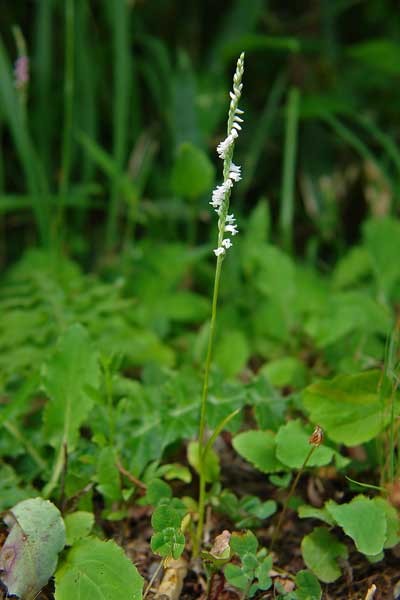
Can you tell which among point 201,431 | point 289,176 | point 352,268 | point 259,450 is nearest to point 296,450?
point 259,450

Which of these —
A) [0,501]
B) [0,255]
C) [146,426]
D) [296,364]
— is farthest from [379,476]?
[0,255]

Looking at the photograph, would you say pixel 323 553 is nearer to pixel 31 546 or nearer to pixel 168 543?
pixel 168 543

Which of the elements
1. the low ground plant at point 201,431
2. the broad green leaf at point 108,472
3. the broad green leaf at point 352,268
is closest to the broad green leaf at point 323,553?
the low ground plant at point 201,431

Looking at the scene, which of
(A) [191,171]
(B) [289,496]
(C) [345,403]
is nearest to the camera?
(B) [289,496]

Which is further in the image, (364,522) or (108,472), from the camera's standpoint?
(108,472)

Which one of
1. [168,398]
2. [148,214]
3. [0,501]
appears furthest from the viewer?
[148,214]

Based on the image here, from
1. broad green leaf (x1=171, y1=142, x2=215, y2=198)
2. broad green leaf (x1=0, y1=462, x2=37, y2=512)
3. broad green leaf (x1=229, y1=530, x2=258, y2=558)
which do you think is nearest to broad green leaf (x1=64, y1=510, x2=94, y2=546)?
broad green leaf (x1=0, y1=462, x2=37, y2=512)

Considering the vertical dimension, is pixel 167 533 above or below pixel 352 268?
below

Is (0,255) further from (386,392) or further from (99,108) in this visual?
(386,392)

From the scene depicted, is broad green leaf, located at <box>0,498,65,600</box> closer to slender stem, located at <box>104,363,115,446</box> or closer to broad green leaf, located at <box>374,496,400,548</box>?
slender stem, located at <box>104,363,115,446</box>
